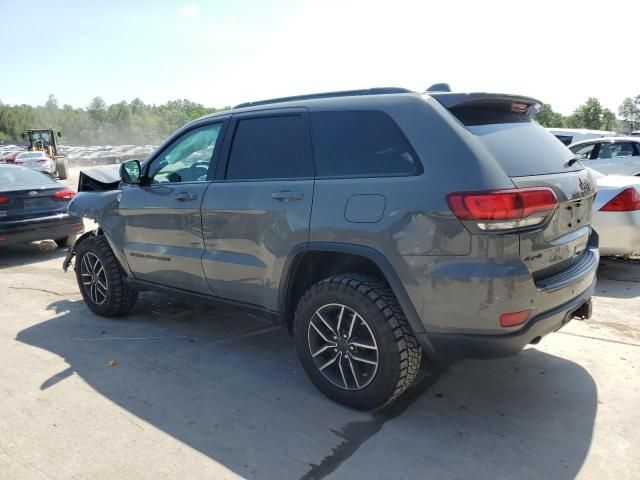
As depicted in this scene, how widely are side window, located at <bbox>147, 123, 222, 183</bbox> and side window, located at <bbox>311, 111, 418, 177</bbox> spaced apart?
1.07 m

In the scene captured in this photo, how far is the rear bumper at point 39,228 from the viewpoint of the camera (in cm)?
760

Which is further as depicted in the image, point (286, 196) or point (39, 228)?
point (39, 228)

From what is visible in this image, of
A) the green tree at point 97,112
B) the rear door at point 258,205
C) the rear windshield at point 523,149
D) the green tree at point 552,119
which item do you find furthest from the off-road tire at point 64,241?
the green tree at point 97,112

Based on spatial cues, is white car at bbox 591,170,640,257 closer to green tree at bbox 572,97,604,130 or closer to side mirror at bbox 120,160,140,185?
side mirror at bbox 120,160,140,185

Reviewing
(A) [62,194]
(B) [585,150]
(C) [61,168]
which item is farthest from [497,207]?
(C) [61,168]

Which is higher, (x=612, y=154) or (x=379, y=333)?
(x=612, y=154)

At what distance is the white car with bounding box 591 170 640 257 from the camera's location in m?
5.55

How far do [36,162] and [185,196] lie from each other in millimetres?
24792

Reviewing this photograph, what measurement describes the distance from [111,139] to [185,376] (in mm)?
137518

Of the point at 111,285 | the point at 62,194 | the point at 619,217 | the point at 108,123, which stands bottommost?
the point at 111,285

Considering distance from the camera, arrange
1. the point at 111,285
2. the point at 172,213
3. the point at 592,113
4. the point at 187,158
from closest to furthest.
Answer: the point at 172,213, the point at 187,158, the point at 111,285, the point at 592,113

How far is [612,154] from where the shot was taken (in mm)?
10641

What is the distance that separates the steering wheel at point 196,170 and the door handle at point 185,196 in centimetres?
16

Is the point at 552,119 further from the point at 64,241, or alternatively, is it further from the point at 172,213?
the point at 172,213
